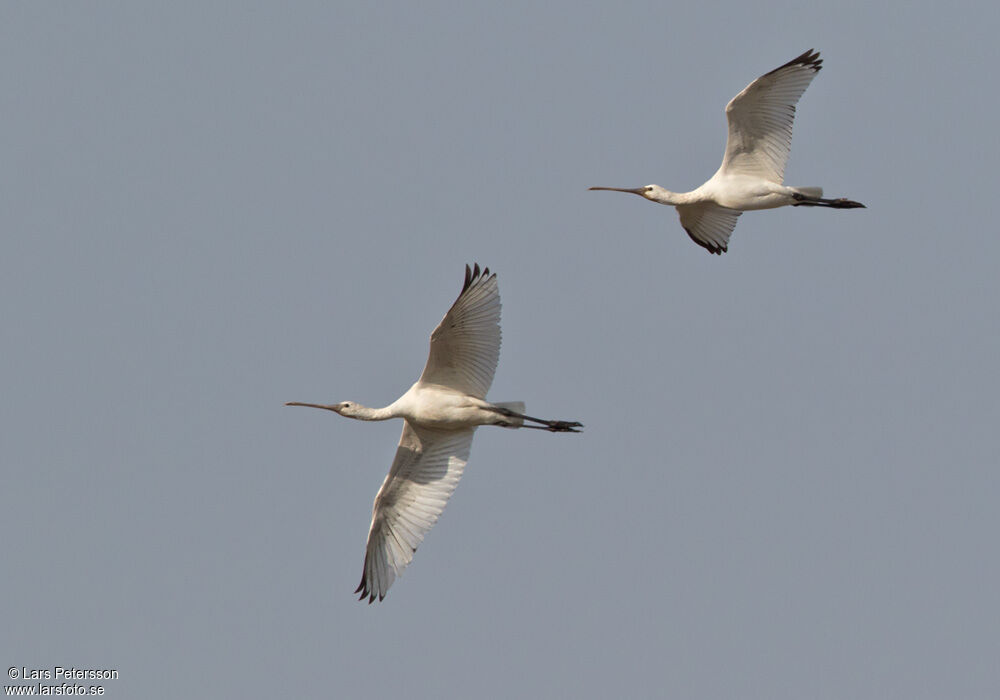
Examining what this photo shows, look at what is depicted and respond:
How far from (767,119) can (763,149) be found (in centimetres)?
52

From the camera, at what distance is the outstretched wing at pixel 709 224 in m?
31.3

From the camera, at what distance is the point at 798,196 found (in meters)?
29.2

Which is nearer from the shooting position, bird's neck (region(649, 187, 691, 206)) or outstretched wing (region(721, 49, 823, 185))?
outstretched wing (region(721, 49, 823, 185))

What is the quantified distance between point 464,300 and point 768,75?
6907 millimetres

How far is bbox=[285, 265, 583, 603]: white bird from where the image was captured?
82.0 feet

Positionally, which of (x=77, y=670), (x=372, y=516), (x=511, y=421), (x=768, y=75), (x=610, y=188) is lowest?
(x=77, y=670)

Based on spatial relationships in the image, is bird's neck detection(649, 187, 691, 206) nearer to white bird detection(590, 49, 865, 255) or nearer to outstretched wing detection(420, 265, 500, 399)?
white bird detection(590, 49, 865, 255)

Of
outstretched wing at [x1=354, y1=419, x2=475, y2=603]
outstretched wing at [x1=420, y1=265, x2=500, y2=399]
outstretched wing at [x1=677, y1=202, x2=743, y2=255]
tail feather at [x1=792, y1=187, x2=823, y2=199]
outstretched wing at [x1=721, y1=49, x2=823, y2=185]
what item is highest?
outstretched wing at [x1=721, y1=49, x2=823, y2=185]

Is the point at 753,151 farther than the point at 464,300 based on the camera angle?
Yes

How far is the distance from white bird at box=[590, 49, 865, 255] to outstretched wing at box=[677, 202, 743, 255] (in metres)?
0.76

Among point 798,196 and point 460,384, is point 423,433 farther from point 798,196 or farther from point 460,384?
point 798,196

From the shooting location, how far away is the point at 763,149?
96.3 feet

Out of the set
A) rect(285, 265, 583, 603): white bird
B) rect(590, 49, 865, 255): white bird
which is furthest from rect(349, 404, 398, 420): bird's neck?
rect(590, 49, 865, 255): white bird

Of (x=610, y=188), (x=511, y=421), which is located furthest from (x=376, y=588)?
(x=610, y=188)
